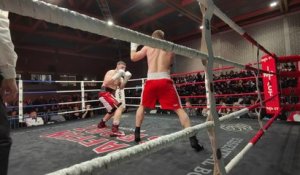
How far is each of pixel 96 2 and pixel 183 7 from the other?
10.7ft

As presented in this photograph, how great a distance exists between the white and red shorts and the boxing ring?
0.33 meters

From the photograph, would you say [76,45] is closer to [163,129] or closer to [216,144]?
[163,129]

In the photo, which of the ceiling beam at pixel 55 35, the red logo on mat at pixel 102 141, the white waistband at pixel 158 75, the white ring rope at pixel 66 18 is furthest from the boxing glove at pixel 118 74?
the ceiling beam at pixel 55 35

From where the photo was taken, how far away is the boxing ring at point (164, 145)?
1.38 ft

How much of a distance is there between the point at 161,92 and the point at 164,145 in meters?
1.48

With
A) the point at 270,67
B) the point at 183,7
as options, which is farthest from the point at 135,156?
the point at 183,7

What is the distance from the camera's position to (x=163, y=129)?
305 centimetres

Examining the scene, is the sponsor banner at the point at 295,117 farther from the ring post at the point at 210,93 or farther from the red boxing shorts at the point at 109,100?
the ring post at the point at 210,93

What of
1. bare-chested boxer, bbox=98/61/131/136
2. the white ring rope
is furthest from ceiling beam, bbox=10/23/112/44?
the white ring rope

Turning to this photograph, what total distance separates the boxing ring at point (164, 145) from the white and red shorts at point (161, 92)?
33cm

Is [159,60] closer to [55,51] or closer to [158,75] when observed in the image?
[158,75]

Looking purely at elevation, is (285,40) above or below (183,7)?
below

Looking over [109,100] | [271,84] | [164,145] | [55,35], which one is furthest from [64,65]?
[164,145]

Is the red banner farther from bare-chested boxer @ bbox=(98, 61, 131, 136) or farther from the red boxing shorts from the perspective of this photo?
the red boxing shorts
